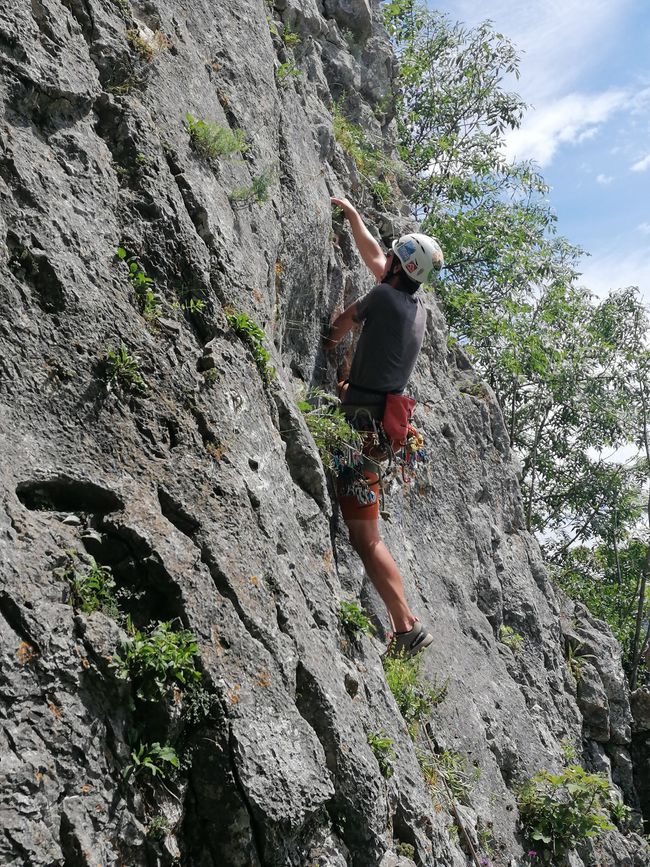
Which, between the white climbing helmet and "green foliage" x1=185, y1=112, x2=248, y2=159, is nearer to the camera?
"green foliage" x1=185, y1=112, x2=248, y2=159

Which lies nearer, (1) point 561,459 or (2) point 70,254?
(2) point 70,254

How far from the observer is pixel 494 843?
7391mm

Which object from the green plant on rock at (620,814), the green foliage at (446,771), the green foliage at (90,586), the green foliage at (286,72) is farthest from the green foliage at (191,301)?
the green plant on rock at (620,814)

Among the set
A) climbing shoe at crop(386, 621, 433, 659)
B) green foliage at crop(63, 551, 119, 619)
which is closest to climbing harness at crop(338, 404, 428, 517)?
climbing shoe at crop(386, 621, 433, 659)

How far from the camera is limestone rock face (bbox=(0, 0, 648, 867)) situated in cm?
383

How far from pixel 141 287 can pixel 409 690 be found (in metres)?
3.93

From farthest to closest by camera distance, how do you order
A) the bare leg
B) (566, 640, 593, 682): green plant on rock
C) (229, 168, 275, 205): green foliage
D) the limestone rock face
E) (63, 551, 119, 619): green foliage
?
(566, 640, 593, 682): green plant on rock, the bare leg, (229, 168, 275, 205): green foliage, (63, 551, 119, 619): green foliage, the limestone rock face

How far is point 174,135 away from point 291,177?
7.15 feet

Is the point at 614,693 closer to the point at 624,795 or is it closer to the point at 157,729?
the point at 624,795

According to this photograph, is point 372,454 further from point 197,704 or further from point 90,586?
point 90,586

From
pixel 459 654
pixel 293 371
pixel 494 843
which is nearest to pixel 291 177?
pixel 293 371

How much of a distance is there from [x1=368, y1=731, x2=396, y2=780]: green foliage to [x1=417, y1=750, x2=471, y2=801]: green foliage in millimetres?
1224

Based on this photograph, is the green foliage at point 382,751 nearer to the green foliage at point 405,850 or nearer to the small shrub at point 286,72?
the green foliage at point 405,850

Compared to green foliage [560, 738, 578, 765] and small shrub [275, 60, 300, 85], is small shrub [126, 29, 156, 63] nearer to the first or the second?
small shrub [275, 60, 300, 85]
